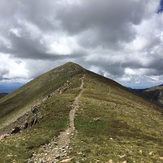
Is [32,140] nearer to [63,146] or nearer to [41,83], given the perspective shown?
[63,146]

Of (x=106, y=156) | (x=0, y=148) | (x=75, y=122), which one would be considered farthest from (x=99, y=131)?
(x=0, y=148)

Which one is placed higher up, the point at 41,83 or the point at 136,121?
the point at 41,83

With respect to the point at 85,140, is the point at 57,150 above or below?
below

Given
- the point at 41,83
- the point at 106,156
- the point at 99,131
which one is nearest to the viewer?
the point at 106,156

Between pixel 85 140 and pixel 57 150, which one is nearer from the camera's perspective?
pixel 57 150

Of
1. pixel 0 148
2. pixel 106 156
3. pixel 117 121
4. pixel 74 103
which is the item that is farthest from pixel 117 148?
pixel 74 103

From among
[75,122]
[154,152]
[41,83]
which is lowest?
[154,152]

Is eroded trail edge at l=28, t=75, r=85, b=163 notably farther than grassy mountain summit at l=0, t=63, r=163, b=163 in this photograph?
No

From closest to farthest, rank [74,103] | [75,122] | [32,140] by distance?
1. [32,140]
2. [75,122]
3. [74,103]

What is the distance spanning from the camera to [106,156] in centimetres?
2427

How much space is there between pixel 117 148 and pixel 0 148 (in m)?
12.6

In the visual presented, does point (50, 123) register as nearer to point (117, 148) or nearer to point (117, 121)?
point (117, 121)

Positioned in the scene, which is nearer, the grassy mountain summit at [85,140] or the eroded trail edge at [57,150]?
the eroded trail edge at [57,150]

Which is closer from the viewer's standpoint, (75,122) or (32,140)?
(32,140)
